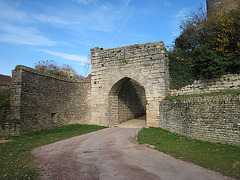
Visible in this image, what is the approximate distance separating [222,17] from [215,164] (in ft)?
34.3

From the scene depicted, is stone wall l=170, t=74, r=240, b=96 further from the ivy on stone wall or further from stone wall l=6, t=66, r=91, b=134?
stone wall l=6, t=66, r=91, b=134

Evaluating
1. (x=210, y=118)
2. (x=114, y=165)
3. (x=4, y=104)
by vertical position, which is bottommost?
(x=114, y=165)

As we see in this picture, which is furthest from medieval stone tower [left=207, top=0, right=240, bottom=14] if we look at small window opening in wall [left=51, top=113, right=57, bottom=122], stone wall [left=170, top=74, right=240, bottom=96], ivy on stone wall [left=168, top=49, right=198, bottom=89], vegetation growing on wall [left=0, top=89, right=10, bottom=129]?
vegetation growing on wall [left=0, top=89, right=10, bottom=129]

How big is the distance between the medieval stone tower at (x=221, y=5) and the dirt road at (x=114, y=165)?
15.0 metres

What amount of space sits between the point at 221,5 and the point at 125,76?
11.4m

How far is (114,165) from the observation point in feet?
16.5

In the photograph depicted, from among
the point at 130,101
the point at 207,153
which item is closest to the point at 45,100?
the point at 130,101

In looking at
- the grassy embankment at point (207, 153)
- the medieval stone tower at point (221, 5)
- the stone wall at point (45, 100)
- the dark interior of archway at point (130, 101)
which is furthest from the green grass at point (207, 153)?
the medieval stone tower at point (221, 5)

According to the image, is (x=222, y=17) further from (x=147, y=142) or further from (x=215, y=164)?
(x=215, y=164)

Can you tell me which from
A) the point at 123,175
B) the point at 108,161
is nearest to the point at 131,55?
the point at 108,161

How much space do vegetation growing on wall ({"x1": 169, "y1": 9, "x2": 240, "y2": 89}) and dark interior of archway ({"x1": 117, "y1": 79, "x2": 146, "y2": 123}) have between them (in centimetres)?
409

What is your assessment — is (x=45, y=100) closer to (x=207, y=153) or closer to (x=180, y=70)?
(x=180, y=70)

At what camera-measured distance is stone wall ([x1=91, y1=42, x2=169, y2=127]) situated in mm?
12250

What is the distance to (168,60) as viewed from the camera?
1317 cm
